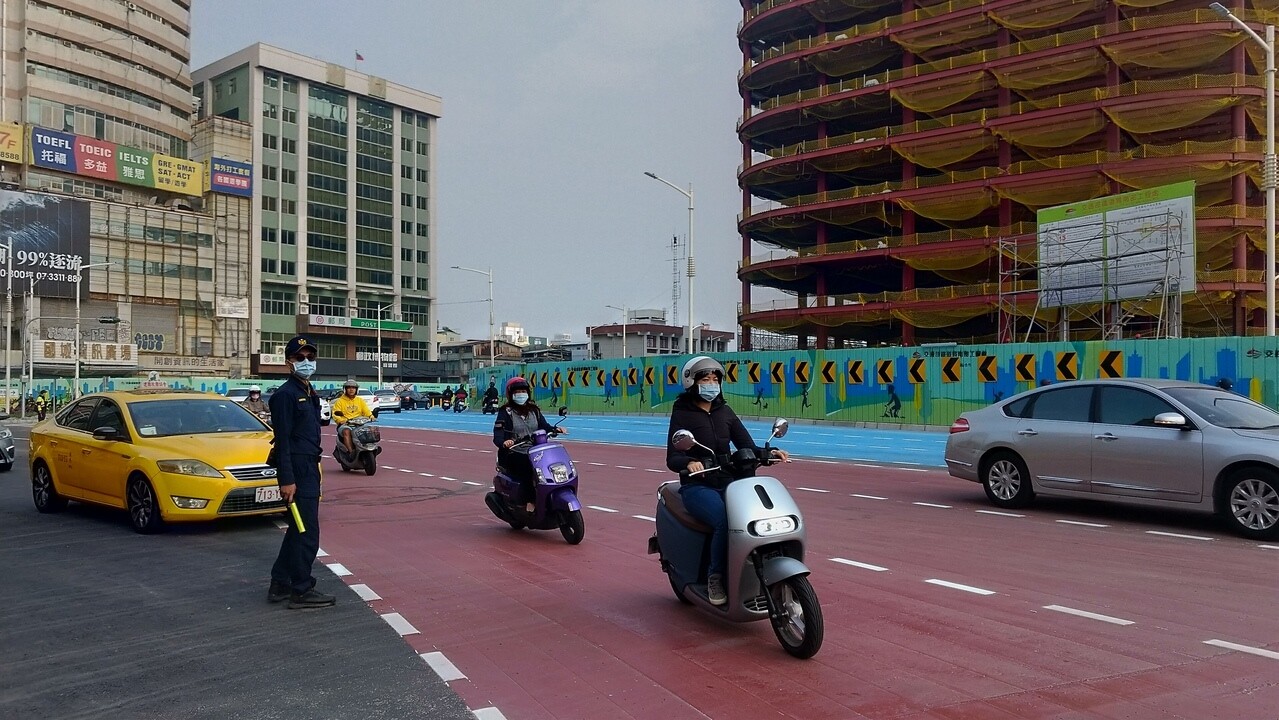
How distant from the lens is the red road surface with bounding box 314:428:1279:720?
478 cm

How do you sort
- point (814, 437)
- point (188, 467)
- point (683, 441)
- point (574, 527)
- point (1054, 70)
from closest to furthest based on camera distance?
point (683, 441)
point (574, 527)
point (188, 467)
point (814, 437)
point (1054, 70)

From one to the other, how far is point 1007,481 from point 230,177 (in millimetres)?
90739

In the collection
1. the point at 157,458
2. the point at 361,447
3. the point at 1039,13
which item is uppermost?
the point at 1039,13

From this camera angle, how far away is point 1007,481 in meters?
11.6

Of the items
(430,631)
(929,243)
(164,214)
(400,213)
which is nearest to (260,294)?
(164,214)

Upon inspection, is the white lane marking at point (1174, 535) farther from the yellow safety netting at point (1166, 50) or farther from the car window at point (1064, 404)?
the yellow safety netting at point (1166, 50)

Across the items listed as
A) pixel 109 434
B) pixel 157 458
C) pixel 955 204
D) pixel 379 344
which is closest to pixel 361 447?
pixel 109 434

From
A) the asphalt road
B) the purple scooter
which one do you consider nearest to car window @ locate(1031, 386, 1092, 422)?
the purple scooter

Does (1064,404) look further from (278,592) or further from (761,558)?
(278,592)

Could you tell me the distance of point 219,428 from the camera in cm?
1108

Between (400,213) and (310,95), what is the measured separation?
51.5ft

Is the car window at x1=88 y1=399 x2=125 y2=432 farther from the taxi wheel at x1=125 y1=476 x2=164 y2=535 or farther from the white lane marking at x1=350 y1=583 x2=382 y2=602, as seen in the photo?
the white lane marking at x1=350 y1=583 x2=382 y2=602

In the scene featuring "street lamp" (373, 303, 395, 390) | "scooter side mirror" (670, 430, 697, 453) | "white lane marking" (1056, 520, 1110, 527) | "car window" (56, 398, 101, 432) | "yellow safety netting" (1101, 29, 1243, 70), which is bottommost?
"white lane marking" (1056, 520, 1110, 527)

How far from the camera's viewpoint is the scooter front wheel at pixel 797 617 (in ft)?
17.5
